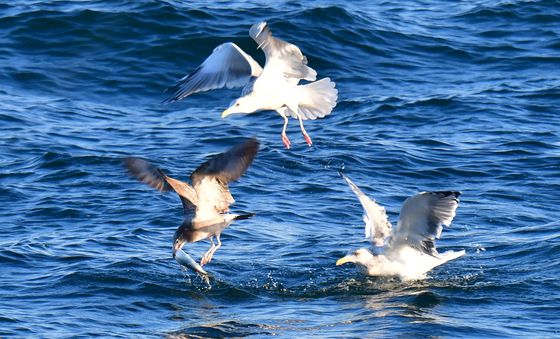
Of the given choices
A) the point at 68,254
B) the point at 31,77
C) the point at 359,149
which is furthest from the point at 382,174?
the point at 31,77

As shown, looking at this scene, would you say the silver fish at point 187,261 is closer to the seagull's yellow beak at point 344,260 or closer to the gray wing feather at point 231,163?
the gray wing feather at point 231,163

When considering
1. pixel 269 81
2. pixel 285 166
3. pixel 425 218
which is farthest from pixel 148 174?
pixel 285 166

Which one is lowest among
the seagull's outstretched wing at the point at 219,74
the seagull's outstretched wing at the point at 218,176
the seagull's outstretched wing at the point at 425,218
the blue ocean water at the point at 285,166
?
the blue ocean water at the point at 285,166

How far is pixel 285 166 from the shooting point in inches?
578

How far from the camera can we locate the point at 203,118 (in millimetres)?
16344

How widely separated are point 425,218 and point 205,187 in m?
2.08

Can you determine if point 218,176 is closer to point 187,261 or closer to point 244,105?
point 187,261

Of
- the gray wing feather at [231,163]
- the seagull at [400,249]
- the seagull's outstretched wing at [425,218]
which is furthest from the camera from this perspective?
the seagull at [400,249]

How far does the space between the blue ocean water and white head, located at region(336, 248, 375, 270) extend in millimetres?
194

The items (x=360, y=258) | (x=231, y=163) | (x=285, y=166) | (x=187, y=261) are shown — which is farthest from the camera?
(x=285, y=166)

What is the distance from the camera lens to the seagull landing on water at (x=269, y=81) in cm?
1101

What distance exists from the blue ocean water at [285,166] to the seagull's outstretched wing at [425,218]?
16.7 inches

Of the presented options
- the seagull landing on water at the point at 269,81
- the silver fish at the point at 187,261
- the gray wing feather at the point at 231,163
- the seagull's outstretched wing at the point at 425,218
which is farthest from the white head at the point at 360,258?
the gray wing feather at the point at 231,163

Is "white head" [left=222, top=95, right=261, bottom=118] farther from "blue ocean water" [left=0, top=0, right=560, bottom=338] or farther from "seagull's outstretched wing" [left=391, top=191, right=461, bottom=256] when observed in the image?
"seagull's outstretched wing" [left=391, top=191, right=461, bottom=256]
